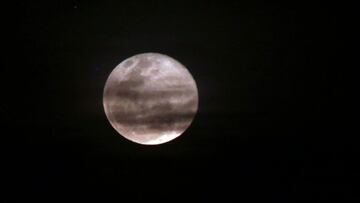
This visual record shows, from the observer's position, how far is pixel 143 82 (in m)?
4.54

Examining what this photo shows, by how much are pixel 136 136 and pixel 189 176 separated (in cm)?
194

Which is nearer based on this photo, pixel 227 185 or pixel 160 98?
pixel 160 98

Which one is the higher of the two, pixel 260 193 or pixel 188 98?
pixel 188 98

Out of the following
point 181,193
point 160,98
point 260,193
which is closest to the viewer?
point 160,98

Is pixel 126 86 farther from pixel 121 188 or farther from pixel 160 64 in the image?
pixel 121 188

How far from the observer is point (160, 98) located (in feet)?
14.8

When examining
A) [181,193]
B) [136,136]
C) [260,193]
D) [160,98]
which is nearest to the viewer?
[160,98]

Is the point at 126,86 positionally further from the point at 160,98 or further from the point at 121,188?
the point at 121,188

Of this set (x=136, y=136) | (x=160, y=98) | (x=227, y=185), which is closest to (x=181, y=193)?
(x=227, y=185)

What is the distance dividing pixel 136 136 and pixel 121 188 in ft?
6.24

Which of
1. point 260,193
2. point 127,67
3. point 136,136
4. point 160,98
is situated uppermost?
point 127,67

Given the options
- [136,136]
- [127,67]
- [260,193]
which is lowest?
[260,193]

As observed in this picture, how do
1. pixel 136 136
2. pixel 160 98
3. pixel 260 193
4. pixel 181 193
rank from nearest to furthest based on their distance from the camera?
pixel 160 98, pixel 136 136, pixel 260 193, pixel 181 193

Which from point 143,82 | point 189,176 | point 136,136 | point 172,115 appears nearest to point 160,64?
point 143,82
